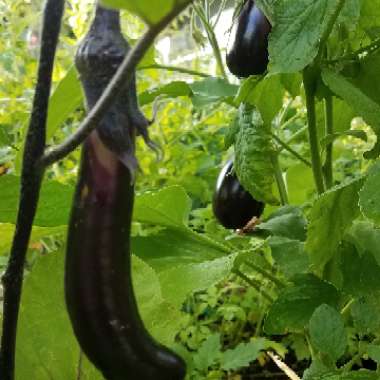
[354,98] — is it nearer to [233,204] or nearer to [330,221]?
[330,221]

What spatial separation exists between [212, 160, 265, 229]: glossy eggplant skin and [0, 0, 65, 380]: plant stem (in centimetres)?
56

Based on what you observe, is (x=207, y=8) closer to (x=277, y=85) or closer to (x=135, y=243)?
(x=277, y=85)

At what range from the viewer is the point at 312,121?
763 millimetres

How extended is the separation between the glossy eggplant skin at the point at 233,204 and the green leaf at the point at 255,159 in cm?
17

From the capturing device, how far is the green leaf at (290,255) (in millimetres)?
773

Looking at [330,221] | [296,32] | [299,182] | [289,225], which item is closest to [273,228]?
[289,225]

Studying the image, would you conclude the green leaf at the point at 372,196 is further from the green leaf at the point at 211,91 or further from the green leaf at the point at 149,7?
the green leaf at the point at 149,7

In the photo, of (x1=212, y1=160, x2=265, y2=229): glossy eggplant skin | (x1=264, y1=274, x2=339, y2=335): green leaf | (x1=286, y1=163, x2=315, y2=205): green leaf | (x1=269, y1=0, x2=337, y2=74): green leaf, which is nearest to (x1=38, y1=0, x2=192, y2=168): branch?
(x1=269, y1=0, x2=337, y2=74): green leaf

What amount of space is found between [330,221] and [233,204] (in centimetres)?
23

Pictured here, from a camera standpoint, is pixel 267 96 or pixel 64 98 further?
pixel 267 96

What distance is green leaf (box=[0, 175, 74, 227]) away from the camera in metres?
0.55

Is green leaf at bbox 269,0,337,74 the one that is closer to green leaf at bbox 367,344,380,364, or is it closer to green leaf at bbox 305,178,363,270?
green leaf at bbox 305,178,363,270

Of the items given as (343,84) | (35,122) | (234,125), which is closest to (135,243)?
(234,125)

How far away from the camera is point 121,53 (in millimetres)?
289
